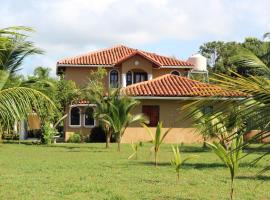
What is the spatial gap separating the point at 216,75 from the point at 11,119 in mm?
4151

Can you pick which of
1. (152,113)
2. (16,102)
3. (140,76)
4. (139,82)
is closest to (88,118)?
(139,82)

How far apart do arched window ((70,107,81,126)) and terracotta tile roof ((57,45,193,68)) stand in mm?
3287

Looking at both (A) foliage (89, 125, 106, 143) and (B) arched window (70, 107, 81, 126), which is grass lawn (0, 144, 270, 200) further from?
(B) arched window (70, 107, 81, 126)

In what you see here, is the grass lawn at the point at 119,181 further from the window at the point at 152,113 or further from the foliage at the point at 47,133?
the window at the point at 152,113

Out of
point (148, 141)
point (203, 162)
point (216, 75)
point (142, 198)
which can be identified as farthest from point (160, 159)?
point (216, 75)

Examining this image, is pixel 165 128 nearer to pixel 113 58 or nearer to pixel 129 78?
pixel 129 78

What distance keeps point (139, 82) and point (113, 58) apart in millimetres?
2853

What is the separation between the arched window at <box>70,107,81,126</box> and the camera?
32719mm

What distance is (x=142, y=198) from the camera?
386 inches

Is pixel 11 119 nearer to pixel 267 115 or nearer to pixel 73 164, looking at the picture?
pixel 267 115

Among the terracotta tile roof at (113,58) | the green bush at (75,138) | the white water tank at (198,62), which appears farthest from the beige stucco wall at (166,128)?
the white water tank at (198,62)

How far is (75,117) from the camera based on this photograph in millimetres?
32906

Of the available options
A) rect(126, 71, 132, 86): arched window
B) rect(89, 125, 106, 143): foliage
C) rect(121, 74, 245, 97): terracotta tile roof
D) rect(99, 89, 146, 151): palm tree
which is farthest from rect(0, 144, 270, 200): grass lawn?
rect(126, 71, 132, 86): arched window

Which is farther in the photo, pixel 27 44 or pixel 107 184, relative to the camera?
pixel 107 184
